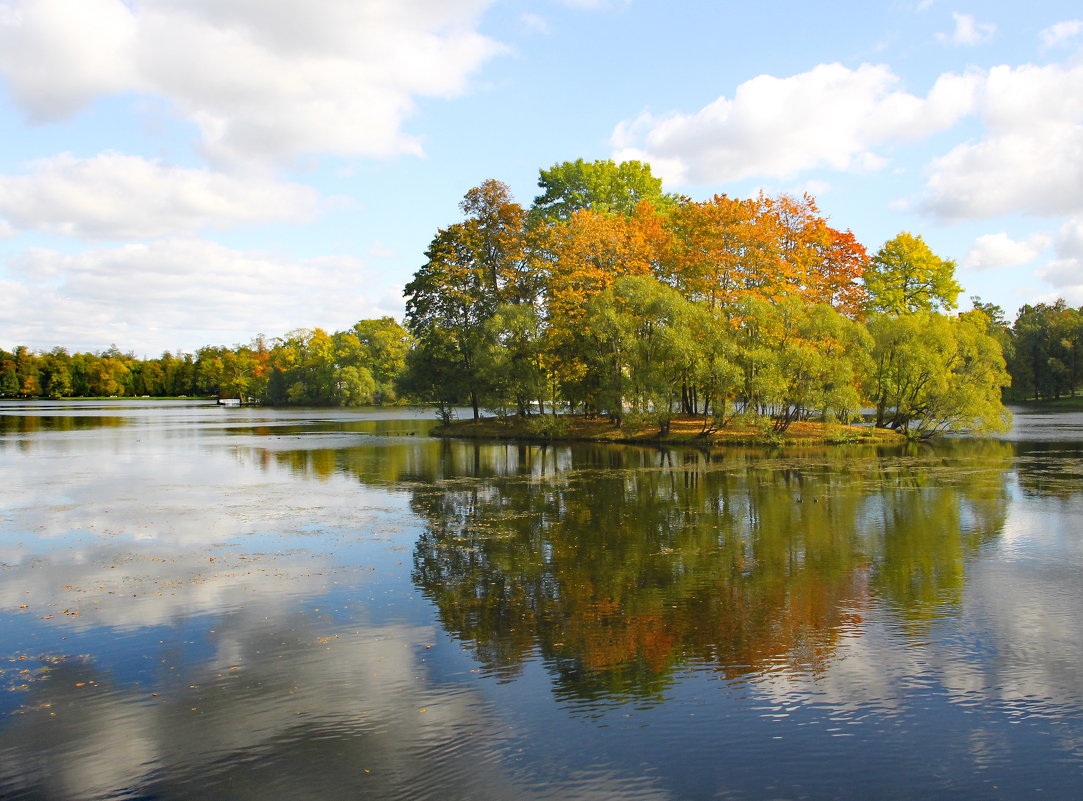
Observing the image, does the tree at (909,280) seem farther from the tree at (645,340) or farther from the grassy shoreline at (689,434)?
the tree at (645,340)

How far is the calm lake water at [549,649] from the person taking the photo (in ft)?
26.0

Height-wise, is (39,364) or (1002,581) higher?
(39,364)

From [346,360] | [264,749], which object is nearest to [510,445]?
[264,749]

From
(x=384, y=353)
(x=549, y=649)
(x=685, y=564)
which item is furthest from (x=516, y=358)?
(x=384, y=353)

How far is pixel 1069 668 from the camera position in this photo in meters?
10.2

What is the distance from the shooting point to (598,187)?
61844mm

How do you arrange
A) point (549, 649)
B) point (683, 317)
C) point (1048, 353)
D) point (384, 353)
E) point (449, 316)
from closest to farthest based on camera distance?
1. point (549, 649)
2. point (683, 317)
3. point (449, 316)
4. point (1048, 353)
5. point (384, 353)

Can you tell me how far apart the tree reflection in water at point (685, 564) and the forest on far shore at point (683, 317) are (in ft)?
45.9

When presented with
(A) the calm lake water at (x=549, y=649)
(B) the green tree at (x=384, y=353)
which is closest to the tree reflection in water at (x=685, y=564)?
(A) the calm lake water at (x=549, y=649)

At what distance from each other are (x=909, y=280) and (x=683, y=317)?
23.4 m

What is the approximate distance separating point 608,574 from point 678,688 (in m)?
5.50

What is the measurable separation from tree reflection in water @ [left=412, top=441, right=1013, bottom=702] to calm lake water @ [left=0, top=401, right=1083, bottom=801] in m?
0.09

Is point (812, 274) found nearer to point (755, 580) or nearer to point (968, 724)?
point (755, 580)

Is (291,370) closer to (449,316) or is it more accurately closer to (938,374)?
(449,316)
